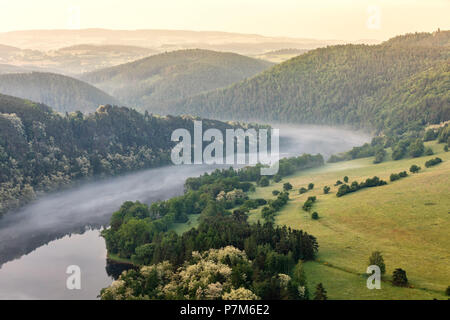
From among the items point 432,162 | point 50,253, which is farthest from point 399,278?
point 432,162

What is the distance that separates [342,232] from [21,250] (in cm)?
9421

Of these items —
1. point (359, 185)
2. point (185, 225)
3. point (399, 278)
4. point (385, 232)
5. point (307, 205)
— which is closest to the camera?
point (399, 278)

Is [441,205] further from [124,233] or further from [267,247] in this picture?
[124,233]

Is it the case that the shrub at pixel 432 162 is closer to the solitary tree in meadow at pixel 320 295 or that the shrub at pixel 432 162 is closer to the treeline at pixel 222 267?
the treeline at pixel 222 267

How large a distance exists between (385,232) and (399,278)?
3336 cm

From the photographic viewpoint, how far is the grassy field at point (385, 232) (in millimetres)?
84312

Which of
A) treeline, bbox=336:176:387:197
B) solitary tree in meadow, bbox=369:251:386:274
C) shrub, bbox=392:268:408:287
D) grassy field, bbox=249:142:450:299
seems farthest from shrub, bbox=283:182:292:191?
shrub, bbox=392:268:408:287

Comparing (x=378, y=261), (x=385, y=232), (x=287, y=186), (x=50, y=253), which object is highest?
(x=378, y=261)

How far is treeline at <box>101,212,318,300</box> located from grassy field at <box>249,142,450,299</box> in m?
6.12

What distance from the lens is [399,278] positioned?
82.9 metres
